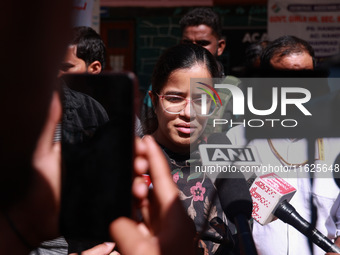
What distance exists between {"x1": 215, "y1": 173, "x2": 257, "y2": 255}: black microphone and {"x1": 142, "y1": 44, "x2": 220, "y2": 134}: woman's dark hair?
827 millimetres

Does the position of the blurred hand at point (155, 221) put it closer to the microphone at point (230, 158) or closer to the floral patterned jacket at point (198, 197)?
the microphone at point (230, 158)

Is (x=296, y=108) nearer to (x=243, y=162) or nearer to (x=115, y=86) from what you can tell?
(x=243, y=162)

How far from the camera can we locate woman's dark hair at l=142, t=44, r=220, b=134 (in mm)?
1957

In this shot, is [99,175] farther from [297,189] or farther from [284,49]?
[284,49]

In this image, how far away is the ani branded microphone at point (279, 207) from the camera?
1.14m

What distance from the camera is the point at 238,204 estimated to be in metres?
1.03

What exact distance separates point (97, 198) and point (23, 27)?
26 cm

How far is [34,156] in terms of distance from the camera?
0.60m

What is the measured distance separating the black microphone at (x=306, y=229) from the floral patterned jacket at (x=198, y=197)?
0.16m

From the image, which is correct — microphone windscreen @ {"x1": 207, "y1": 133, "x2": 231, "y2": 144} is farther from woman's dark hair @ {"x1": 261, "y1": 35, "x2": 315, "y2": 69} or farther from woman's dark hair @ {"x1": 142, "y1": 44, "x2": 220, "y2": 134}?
woman's dark hair @ {"x1": 261, "y1": 35, "x2": 315, "y2": 69}

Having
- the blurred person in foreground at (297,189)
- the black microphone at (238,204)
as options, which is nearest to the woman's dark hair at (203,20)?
the blurred person in foreground at (297,189)

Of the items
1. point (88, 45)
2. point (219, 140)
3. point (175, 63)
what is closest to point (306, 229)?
point (219, 140)

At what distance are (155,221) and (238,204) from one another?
390mm

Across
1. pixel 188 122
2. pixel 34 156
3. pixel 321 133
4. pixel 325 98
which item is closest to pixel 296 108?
pixel 321 133
